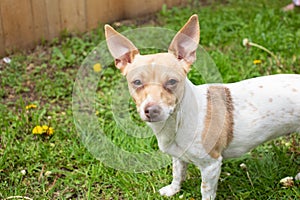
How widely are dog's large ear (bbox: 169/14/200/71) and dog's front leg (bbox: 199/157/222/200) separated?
60 centimetres

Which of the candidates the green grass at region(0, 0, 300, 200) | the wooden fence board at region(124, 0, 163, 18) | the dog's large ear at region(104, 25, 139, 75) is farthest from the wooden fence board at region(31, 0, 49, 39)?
the dog's large ear at region(104, 25, 139, 75)

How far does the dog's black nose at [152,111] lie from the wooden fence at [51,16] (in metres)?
2.49

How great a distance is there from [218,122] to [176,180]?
586mm

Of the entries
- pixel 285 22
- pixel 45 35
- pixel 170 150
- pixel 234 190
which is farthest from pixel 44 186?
pixel 285 22

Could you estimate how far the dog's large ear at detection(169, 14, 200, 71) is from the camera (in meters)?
2.51

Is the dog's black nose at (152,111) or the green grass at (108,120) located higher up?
the dog's black nose at (152,111)

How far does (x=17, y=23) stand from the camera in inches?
176

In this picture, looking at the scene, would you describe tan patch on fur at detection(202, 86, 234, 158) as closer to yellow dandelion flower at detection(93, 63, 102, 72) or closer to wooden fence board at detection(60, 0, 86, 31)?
yellow dandelion flower at detection(93, 63, 102, 72)

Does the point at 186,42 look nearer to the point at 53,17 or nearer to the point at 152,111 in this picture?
the point at 152,111

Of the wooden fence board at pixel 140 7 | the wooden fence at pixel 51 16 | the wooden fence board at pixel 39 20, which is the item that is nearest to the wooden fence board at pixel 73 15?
the wooden fence at pixel 51 16

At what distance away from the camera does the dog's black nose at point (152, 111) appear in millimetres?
2312

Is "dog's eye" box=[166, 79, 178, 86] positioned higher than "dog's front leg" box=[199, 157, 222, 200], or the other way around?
"dog's eye" box=[166, 79, 178, 86]

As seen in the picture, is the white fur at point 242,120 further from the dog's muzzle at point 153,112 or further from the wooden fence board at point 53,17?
the wooden fence board at point 53,17

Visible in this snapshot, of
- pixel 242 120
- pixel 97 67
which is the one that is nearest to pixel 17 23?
pixel 97 67
